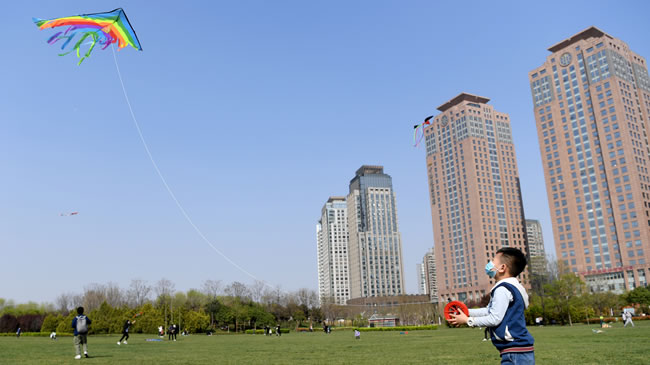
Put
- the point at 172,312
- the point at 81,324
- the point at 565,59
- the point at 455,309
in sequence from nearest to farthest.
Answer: the point at 455,309, the point at 81,324, the point at 172,312, the point at 565,59

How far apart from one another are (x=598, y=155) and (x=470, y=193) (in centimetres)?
4814

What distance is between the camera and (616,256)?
13025 cm

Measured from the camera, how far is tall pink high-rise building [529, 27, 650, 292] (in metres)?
129

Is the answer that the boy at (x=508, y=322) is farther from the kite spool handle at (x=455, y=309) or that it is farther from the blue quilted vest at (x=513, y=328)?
the kite spool handle at (x=455, y=309)

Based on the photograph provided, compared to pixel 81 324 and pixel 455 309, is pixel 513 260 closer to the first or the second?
pixel 455 309

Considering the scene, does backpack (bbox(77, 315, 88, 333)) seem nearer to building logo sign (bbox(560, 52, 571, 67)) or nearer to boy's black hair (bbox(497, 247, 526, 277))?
boy's black hair (bbox(497, 247, 526, 277))

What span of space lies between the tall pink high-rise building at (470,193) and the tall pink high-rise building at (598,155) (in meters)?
29.0

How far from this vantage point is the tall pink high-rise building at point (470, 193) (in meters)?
174

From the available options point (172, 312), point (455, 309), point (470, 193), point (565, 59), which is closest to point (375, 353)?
point (455, 309)

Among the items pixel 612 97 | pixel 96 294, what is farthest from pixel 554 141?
pixel 96 294

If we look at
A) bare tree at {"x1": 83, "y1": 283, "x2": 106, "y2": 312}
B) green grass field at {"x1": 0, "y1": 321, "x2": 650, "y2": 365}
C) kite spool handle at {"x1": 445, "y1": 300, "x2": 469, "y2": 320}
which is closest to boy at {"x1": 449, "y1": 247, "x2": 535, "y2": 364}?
kite spool handle at {"x1": 445, "y1": 300, "x2": 469, "y2": 320}

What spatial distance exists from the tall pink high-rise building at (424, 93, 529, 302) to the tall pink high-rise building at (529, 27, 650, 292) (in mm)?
28954

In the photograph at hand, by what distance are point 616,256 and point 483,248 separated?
45.8m

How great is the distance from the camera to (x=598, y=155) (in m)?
138
